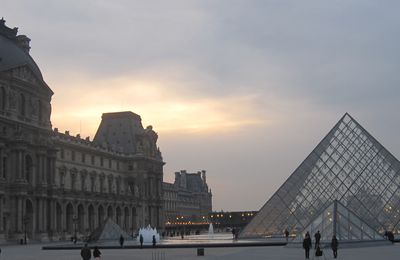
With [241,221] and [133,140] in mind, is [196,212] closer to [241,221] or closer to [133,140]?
[241,221]

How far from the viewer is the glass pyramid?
33.3 meters

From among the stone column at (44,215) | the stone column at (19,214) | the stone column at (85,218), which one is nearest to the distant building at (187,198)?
the stone column at (85,218)

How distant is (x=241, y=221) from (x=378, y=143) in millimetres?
108329

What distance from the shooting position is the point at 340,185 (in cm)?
4416

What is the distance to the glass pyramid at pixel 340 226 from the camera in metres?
33.3

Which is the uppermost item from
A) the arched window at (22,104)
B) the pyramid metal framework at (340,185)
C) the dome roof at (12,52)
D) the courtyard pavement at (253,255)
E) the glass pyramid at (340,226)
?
the dome roof at (12,52)

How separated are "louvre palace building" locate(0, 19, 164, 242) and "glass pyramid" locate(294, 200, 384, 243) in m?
29.4

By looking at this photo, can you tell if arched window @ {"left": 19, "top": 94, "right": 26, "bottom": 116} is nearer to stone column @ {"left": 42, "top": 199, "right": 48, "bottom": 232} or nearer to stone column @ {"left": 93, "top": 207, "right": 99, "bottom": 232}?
stone column @ {"left": 42, "top": 199, "right": 48, "bottom": 232}

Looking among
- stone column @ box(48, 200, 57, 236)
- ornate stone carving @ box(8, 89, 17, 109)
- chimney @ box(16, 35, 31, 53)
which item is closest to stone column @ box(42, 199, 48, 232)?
stone column @ box(48, 200, 57, 236)

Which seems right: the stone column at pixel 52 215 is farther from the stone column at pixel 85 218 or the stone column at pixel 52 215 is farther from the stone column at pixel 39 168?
the stone column at pixel 85 218

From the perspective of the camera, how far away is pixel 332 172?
4544cm

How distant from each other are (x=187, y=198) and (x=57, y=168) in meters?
84.4

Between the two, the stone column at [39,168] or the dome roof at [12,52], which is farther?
the stone column at [39,168]

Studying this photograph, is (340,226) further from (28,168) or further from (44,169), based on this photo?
(44,169)
